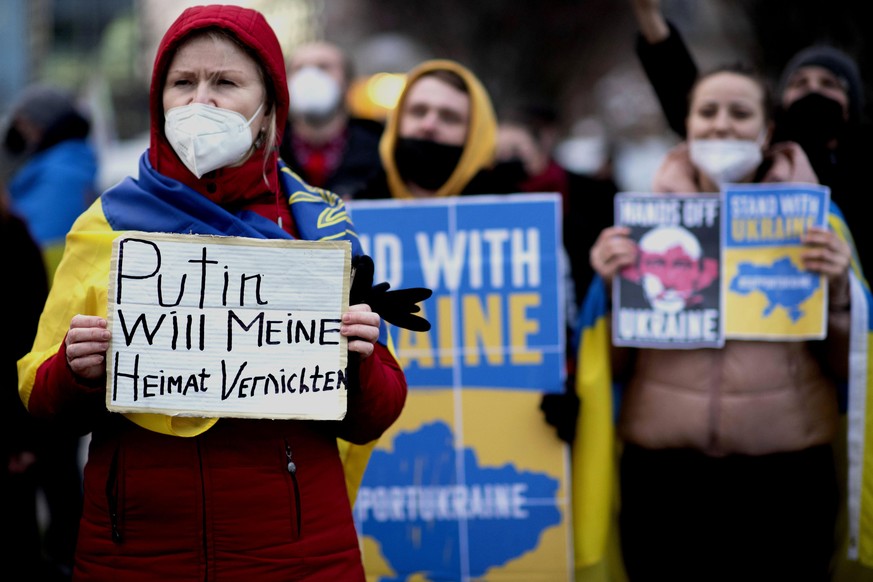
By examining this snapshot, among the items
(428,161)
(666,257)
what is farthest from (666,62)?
(428,161)

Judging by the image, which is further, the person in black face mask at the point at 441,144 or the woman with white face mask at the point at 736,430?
the person in black face mask at the point at 441,144

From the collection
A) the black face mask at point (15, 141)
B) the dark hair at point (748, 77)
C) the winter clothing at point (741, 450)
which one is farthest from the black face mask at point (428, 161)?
the black face mask at point (15, 141)

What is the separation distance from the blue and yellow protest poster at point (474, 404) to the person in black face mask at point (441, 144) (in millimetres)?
286

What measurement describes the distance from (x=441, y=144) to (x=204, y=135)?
6.63ft

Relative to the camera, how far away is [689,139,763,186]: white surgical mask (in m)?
3.98

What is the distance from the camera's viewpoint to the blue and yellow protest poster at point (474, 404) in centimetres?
414

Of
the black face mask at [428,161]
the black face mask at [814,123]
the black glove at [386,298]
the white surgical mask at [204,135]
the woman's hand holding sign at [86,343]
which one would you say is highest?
the black face mask at [814,123]

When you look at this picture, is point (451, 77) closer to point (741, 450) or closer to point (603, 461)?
point (603, 461)

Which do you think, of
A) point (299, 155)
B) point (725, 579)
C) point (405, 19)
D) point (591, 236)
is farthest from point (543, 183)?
point (405, 19)

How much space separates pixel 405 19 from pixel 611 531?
2760 centimetres

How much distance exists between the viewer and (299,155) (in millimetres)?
6121

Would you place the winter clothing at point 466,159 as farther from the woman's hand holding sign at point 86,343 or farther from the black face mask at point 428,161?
the woman's hand holding sign at point 86,343

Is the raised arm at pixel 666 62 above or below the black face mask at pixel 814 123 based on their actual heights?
above

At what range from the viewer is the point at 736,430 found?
12.6ft
